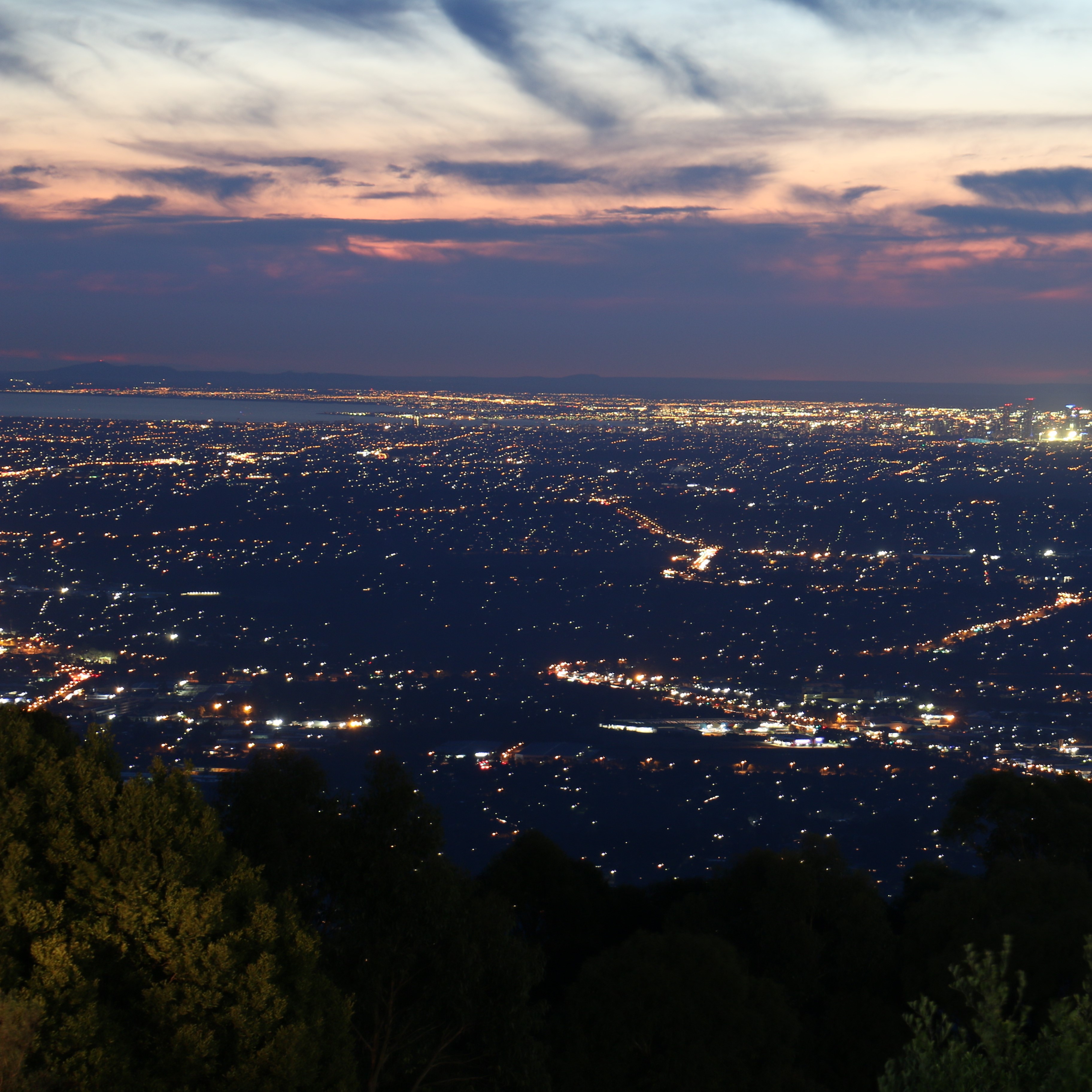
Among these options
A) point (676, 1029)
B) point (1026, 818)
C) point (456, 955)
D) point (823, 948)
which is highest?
point (456, 955)

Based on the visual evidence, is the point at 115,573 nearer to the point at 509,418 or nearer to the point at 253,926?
the point at 253,926

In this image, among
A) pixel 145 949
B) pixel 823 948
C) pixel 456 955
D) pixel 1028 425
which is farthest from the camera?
pixel 1028 425

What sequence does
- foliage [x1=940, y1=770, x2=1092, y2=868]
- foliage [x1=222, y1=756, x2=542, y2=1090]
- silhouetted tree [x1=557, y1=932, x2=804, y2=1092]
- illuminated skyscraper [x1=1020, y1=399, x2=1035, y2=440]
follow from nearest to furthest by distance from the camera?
foliage [x1=222, y1=756, x2=542, y2=1090]
silhouetted tree [x1=557, y1=932, x2=804, y2=1092]
foliage [x1=940, y1=770, x2=1092, y2=868]
illuminated skyscraper [x1=1020, y1=399, x2=1035, y2=440]

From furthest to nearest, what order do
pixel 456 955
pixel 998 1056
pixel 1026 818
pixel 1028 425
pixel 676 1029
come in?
pixel 1028 425
pixel 1026 818
pixel 676 1029
pixel 456 955
pixel 998 1056

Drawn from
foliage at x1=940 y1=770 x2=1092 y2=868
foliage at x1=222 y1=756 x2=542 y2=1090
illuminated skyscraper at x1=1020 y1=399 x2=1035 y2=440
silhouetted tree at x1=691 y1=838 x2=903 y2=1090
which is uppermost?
illuminated skyscraper at x1=1020 y1=399 x2=1035 y2=440

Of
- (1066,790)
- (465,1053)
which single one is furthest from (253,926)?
(1066,790)

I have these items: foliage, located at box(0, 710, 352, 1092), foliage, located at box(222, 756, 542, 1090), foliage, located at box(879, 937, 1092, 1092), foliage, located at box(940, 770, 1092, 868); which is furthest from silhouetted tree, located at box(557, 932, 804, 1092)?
foliage, located at box(940, 770, 1092, 868)

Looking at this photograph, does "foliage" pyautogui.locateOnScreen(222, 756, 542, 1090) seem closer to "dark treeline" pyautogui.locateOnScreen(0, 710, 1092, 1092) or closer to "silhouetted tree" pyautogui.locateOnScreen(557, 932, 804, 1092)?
"dark treeline" pyautogui.locateOnScreen(0, 710, 1092, 1092)

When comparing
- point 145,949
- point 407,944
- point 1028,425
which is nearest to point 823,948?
point 407,944

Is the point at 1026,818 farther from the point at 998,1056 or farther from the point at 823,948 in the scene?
the point at 998,1056
